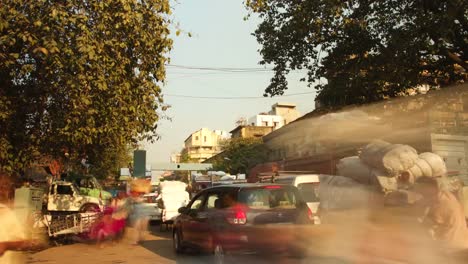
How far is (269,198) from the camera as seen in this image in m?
9.13

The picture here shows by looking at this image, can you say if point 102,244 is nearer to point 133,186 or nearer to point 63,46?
point 133,186

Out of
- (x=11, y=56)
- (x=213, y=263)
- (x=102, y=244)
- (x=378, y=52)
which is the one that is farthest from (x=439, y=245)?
(x=378, y=52)

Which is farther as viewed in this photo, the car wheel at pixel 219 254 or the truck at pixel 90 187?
the truck at pixel 90 187

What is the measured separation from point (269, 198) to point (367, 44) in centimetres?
957

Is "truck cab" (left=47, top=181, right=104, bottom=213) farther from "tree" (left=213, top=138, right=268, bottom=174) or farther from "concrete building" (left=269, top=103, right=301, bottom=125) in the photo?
"concrete building" (left=269, top=103, right=301, bottom=125)

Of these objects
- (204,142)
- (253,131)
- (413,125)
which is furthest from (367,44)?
(204,142)

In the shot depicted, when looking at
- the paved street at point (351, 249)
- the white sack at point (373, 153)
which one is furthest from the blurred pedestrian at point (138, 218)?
the white sack at point (373, 153)

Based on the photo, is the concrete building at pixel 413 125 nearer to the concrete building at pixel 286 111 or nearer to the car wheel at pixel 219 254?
the car wheel at pixel 219 254

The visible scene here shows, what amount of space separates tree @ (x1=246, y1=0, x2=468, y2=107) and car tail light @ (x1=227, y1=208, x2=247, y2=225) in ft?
27.7

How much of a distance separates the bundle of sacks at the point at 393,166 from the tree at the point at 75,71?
556 centimetres

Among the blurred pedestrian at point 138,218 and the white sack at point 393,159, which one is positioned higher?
the white sack at point 393,159

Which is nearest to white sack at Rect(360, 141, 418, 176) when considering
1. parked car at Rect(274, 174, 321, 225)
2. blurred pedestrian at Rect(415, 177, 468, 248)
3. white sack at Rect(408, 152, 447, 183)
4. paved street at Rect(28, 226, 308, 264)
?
white sack at Rect(408, 152, 447, 183)

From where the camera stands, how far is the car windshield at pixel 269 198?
8984 millimetres

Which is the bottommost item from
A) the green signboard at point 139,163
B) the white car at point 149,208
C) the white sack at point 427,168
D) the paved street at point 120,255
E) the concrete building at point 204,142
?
the paved street at point 120,255
